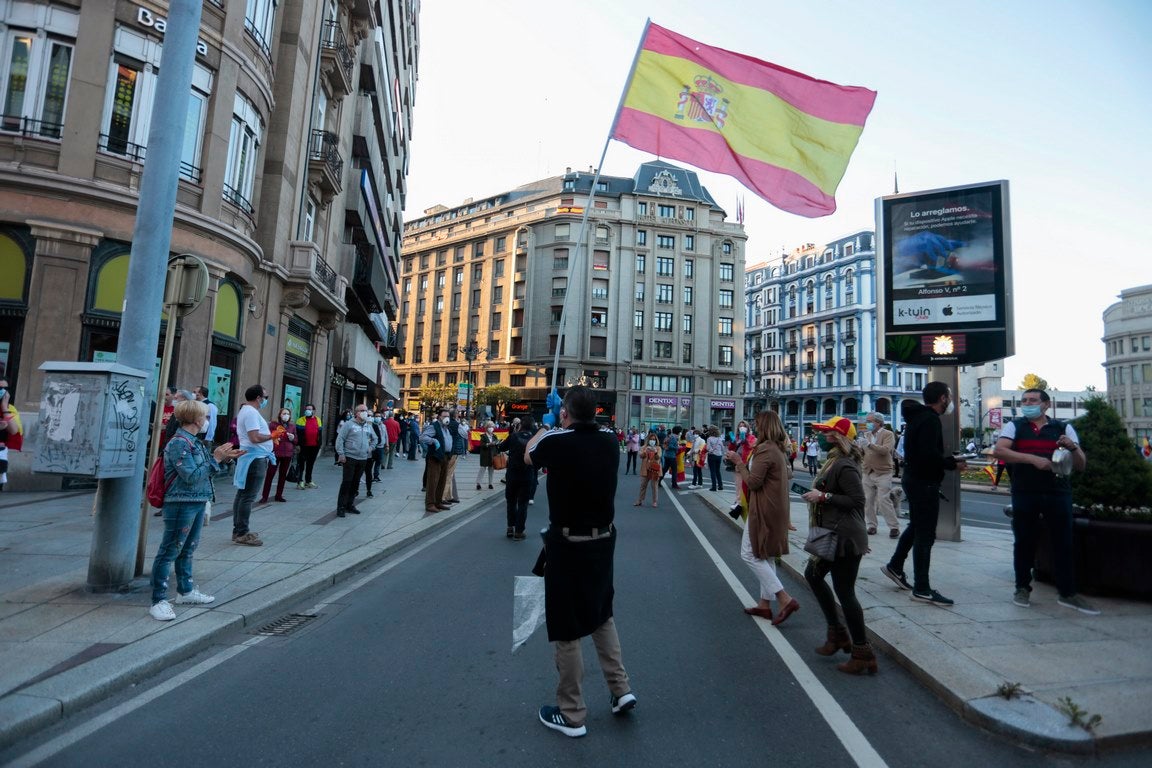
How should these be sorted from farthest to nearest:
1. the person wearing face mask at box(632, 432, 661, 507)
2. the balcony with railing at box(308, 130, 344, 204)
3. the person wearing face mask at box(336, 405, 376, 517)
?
the balcony with railing at box(308, 130, 344, 204), the person wearing face mask at box(632, 432, 661, 507), the person wearing face mask at box(336, 405, 376, 517)

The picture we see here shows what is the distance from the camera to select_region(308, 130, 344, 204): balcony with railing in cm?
1978

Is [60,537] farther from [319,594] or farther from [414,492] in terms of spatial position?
[414,492]

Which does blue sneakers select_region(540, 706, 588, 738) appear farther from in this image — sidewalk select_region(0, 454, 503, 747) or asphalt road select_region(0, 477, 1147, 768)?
sidewalk select_region(0, 454, 503, 747)

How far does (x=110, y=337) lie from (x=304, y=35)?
34.1 feet

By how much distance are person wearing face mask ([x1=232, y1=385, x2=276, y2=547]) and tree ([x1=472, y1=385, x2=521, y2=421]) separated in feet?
182

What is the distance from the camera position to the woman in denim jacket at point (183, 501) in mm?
5018

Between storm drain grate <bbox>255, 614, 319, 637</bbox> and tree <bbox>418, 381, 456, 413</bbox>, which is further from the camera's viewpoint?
tree <bbox>418, 381, 456, 413</bbox>

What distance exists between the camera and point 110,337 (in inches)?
499

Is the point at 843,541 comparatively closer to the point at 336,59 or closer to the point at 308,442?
the point at 308,442

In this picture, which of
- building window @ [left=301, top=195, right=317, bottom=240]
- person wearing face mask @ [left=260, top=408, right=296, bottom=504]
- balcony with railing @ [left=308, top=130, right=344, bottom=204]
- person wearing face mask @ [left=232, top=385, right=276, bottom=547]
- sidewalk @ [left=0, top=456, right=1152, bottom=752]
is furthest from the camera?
building window @ [left=301, top=195, right=317, bottom=240]

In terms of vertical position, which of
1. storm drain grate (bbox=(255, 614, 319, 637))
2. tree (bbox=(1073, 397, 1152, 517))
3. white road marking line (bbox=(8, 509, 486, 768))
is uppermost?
tree (bbox=(1073, 397, 1152, 517))

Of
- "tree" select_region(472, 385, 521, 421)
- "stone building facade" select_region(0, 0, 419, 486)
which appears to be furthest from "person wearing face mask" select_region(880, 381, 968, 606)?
"tree" select_region(472, 385, 521, 421)

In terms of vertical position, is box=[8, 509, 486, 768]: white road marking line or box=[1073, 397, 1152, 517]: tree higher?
box=[1073, 397, 1152, 517]: tree

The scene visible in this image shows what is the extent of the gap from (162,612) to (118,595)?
852 millimetres
